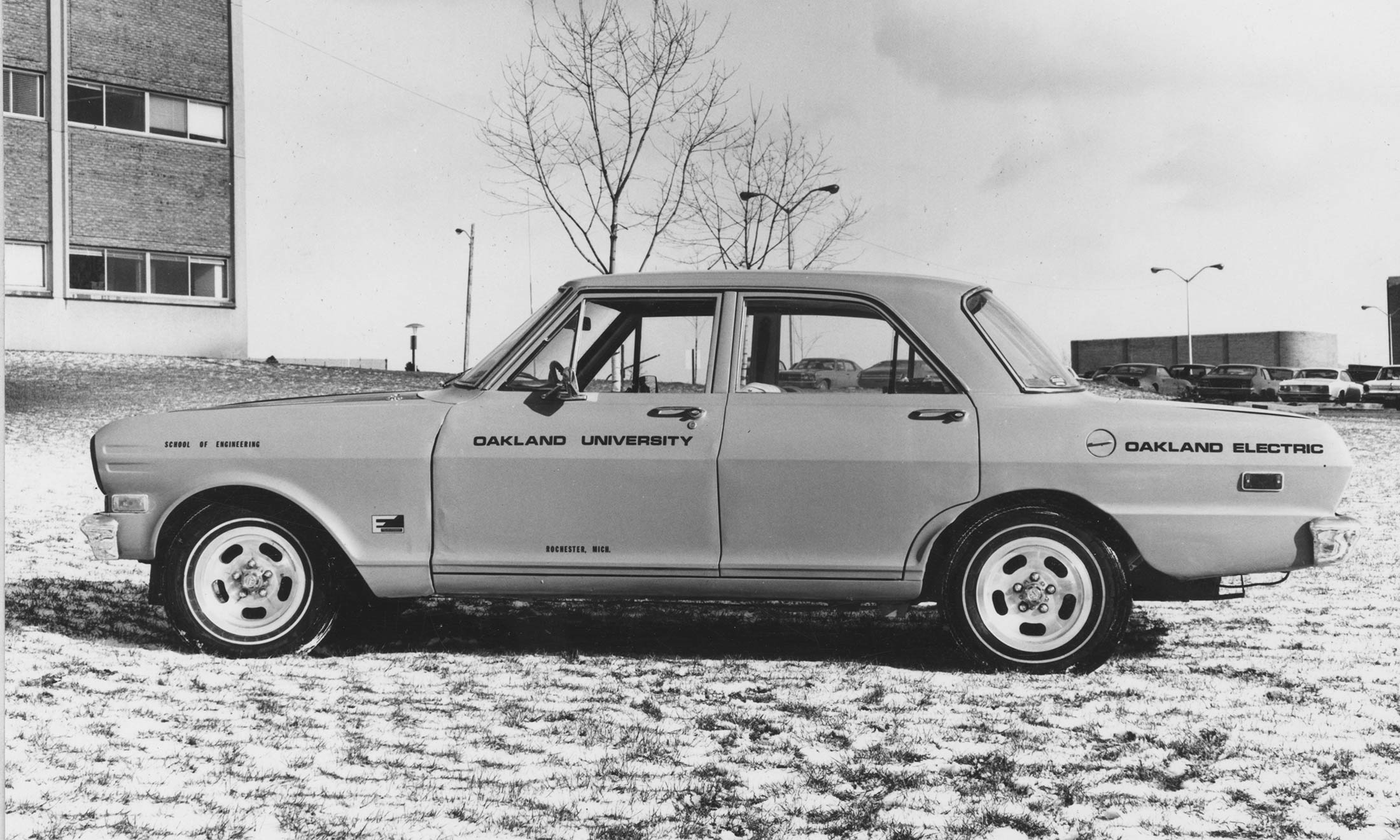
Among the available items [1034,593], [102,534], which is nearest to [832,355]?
[1034,593]

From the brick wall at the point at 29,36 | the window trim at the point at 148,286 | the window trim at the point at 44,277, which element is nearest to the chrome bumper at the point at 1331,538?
the window trim at the point at 44,277

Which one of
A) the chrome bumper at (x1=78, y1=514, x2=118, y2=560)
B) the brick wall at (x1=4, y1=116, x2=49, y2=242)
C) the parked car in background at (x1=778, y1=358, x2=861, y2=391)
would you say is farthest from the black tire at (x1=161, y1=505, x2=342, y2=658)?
the brick wall at (x1=4, y1=116, x2=49, y2=242)

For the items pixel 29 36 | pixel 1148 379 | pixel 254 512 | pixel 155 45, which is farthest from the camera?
pixel 1148 379

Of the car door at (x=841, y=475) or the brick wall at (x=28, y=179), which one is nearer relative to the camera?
the car door at (x=841, y=475)

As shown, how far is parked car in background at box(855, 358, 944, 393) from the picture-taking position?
5.41 m

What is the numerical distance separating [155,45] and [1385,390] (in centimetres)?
3975

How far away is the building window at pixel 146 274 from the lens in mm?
32156

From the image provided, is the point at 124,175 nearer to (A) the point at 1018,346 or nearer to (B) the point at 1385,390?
(A) the point at 1018,346

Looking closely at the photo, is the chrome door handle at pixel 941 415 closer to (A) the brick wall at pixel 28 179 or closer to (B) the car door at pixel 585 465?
(B) the car door at pixel 585 465

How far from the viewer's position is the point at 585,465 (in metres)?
5.39

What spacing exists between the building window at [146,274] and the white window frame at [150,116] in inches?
113

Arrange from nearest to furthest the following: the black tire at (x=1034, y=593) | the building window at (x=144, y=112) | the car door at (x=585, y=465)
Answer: the black tire at (x=1034, y=593), the car door at (x=585, y=465), the building window at (x=144, y=112)

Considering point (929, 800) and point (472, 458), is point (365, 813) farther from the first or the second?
point (472, 458)

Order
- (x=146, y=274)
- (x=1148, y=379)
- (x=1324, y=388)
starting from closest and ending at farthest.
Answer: (x=146, y=274)
(x=1324, y=388)
(x=1148, y=379)
